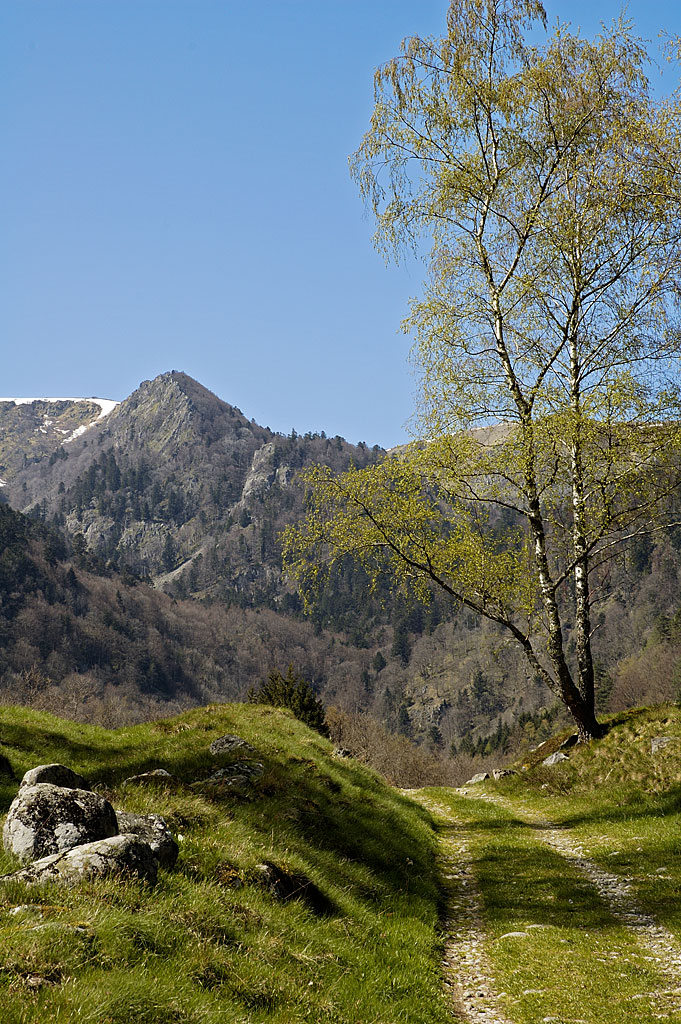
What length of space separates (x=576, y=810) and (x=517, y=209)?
20110 millimetres

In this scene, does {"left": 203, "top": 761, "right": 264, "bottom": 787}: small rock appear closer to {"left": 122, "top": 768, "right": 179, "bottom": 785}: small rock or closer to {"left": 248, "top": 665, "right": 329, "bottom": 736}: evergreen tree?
{"left": 122, "top": 768, "right": 179, "bottom": 785}: small rock

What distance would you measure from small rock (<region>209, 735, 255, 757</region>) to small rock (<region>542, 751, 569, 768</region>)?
1214 cm

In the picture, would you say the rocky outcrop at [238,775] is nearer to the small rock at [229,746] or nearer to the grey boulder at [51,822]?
the small rock at [229,746]

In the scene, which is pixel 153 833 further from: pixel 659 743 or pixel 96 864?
pixel 659 743

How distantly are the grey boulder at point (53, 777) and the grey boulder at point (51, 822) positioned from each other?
520mm

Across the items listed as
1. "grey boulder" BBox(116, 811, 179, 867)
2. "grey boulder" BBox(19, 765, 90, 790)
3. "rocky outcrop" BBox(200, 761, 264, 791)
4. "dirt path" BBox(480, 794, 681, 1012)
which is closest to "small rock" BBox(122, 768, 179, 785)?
"rocky outcrop" BBox(200, 761, 264, 791)

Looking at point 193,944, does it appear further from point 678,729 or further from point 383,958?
point 678,729

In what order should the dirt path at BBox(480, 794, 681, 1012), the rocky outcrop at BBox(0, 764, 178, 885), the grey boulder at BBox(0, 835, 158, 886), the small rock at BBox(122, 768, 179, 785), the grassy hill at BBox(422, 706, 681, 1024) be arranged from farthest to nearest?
1. the small rock at BBox(122, 768, 179, 785)
2. the dirt path at BBox(480, 794, 681, 1012)
3. the grassy hill at BBox(422, 706, 681, 1024)
4. the rocky outcrop at BBox(0, 764, 178, 885)
5. the grey boulder at BBox(0, 835, 158, 886)

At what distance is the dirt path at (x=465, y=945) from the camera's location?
8.79m

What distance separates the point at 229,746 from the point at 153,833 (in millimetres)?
10056

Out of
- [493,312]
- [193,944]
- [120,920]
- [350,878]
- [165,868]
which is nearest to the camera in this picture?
[120,920]

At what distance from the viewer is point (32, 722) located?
778 inches

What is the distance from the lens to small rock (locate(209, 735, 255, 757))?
61.0ft

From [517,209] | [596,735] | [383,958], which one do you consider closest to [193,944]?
[383,958]
